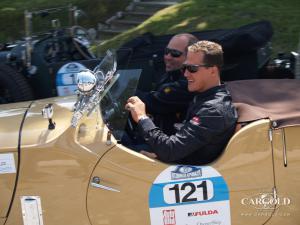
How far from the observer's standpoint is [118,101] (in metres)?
3.12

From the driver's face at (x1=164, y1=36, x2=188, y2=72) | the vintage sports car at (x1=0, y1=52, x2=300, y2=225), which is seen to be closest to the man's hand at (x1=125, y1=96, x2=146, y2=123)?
the vintage sports car at (x1=0, y1=52, x2=300, y2=225)

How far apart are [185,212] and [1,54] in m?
3.39

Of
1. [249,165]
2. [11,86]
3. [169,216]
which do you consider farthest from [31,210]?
[11,86]

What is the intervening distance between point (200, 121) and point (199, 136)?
8 cm

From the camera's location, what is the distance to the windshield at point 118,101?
9.81 feet

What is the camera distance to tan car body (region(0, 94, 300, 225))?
2.75 meters

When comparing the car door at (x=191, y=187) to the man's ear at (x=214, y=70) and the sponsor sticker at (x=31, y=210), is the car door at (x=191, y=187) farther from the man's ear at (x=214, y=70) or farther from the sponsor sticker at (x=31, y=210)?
the man's ear at (x=214, y=70)

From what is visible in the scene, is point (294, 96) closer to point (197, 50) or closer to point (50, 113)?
point (197, 50)

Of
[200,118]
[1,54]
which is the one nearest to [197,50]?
[200,118]

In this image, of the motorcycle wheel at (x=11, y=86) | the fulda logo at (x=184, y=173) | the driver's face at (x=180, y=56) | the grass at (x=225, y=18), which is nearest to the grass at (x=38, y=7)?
the grass at (x=225, y=18)

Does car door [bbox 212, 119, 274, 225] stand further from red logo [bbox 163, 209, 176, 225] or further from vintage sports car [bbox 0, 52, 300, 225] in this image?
red logo [bbox 163, 209, 176, 225]

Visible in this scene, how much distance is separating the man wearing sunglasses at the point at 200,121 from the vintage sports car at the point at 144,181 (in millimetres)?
86

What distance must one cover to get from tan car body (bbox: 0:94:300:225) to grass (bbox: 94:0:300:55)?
4701 mm

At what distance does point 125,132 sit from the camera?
10.5ft
